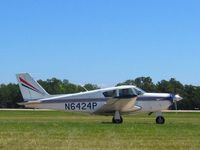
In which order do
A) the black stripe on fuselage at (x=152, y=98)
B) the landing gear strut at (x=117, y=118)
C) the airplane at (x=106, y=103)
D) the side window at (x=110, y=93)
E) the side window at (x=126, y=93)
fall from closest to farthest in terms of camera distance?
1. the side window at (x=126, y=93)
2. the landing gear strut at (x=117, y=118)
3. the side window at (x=110, y=93)
4. the airplane at (x=106, y=103)
5. the black stripe on fuselage at (x=152, y=98)

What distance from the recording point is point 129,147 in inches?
548

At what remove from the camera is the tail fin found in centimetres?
3503

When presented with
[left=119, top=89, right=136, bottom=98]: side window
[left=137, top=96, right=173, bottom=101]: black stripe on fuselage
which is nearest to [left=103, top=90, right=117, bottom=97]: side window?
[left=119, top=89, right=136, bottom=98]: side window

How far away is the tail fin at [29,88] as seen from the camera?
35.0 metres

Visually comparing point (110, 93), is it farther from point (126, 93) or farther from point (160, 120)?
point (160, 120)


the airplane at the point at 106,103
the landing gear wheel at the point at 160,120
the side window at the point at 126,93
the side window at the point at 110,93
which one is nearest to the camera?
the side window at the point at 126,93

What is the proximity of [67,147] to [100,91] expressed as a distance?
787 inches

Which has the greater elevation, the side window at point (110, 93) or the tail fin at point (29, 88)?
the tail fin at point (29, 88)

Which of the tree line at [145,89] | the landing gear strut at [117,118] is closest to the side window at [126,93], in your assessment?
the landing gear strut at [117,118]

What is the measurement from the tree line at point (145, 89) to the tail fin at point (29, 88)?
70.2 m

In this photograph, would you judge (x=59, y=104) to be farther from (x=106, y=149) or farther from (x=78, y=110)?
(x=106, y=149)

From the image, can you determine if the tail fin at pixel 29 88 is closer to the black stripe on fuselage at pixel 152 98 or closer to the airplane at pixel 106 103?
the airplane at pixel 106 103

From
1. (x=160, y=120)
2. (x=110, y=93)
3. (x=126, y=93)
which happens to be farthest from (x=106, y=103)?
(x=160, y=120)

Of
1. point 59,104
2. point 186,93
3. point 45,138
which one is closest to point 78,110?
point 59,104
